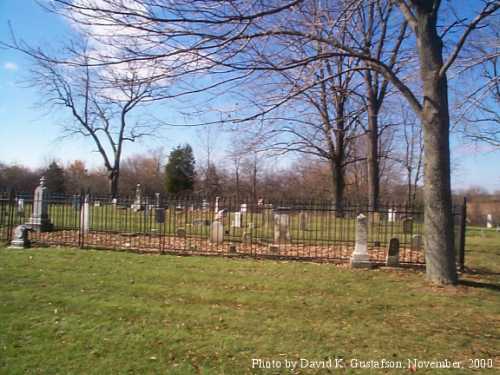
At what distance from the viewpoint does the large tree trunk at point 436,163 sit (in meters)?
7.21

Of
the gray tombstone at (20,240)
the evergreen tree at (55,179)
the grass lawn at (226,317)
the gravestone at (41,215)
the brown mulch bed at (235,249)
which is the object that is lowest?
the grass lawn at (226,317)

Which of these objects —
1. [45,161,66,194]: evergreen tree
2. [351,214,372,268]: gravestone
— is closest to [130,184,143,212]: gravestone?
[351,214,372,268]: gravestone

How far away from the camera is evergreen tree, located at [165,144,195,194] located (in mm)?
47938

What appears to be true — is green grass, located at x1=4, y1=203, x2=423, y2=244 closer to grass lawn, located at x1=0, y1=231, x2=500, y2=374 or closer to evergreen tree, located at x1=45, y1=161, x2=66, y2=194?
grass lawn, located at x1=0, y1=231, x2=500, y2=374

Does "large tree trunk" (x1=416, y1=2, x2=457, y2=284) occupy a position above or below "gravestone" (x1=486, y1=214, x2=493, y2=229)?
above

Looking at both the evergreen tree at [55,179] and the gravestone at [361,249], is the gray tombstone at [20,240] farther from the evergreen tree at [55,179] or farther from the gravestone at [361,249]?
the evergreen tree at [55,179]

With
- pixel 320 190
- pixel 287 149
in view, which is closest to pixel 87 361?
pixel 287 149

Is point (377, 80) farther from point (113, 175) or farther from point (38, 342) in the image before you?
point (113, 175)

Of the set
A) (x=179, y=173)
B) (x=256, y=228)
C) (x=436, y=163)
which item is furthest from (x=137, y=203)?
(x=179, y=173)

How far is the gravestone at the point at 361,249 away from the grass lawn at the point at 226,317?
441 millimetres

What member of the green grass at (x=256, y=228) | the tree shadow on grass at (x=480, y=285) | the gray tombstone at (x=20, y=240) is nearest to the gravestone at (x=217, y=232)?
the green grass at (x=256, y=228)

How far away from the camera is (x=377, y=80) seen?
2053cm

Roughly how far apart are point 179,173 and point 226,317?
43.9 meters

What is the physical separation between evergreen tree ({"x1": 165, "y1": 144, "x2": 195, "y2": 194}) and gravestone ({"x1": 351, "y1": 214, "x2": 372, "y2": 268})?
40192mm
